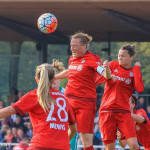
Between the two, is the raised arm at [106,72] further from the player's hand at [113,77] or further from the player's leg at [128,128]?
the player's leg at [128,128]

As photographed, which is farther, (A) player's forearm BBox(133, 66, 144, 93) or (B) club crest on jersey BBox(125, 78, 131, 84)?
(B) club crest on jersey BBox(125, 78, 131, 84)

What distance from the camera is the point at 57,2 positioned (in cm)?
1176

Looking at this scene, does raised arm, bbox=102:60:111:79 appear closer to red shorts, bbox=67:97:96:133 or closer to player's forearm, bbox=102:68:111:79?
player's forearm, bbox=102:68:111:79

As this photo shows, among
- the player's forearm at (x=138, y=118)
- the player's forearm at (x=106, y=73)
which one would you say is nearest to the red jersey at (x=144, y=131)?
the player's forearm at (x=138, y=118)

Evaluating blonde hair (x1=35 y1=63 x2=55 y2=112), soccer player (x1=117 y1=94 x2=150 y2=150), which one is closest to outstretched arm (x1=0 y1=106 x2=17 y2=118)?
blonde hair (x1=35 y1=63 x2=55 y2=112)

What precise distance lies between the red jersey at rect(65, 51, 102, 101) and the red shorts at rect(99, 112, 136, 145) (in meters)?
0.40

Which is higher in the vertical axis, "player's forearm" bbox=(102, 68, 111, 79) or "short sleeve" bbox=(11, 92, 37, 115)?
"player's forearm" bbox=(102, 68, 111, 79)

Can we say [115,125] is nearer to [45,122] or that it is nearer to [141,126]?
[141,126]

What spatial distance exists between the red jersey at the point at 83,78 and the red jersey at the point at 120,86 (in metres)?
0.24

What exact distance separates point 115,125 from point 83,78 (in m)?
0.92

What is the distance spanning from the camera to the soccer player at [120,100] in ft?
22.6

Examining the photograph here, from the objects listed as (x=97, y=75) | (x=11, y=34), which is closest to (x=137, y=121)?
(x=97, y=75)

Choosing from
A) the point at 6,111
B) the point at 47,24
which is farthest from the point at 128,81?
the point at 47,24

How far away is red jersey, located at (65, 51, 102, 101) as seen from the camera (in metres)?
6.89
